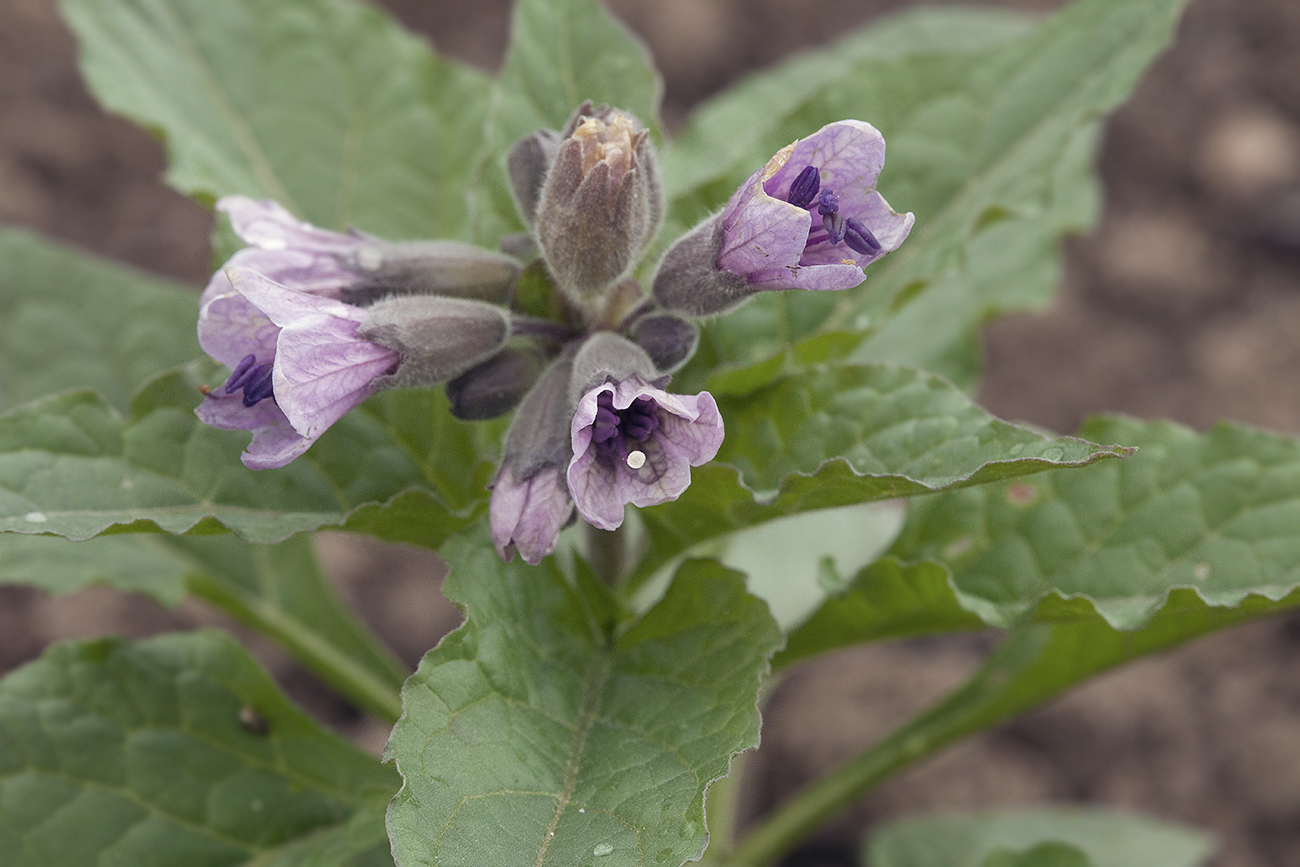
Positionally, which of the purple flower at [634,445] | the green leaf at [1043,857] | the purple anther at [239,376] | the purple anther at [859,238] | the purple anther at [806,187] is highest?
the purple anther at [806,187]

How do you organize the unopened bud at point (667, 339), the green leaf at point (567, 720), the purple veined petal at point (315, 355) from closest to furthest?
the green leaf at point (567, 720)
the purple veined petal at point (315, 355)
the unopened bud at point (667, 339)

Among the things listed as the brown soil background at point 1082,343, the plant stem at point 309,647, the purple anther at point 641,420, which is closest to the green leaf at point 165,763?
the plant stem at point 309,647

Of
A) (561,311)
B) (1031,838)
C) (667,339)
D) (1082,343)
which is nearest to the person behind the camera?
(667,339)

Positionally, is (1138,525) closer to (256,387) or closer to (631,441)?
(631,441)

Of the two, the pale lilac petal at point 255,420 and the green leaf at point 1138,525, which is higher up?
the pale lilac petal at point 255,420

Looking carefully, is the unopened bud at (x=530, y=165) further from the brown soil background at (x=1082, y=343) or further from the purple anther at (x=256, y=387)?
the brown soil background at (x=1082, y=343)

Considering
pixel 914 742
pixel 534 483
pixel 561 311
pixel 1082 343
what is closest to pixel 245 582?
pixel 561 311

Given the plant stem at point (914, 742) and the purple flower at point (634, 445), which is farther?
the plant stem at point (914, 742)

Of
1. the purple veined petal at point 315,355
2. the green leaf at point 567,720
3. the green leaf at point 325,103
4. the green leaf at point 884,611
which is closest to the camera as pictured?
the green leaf at point 567,720
